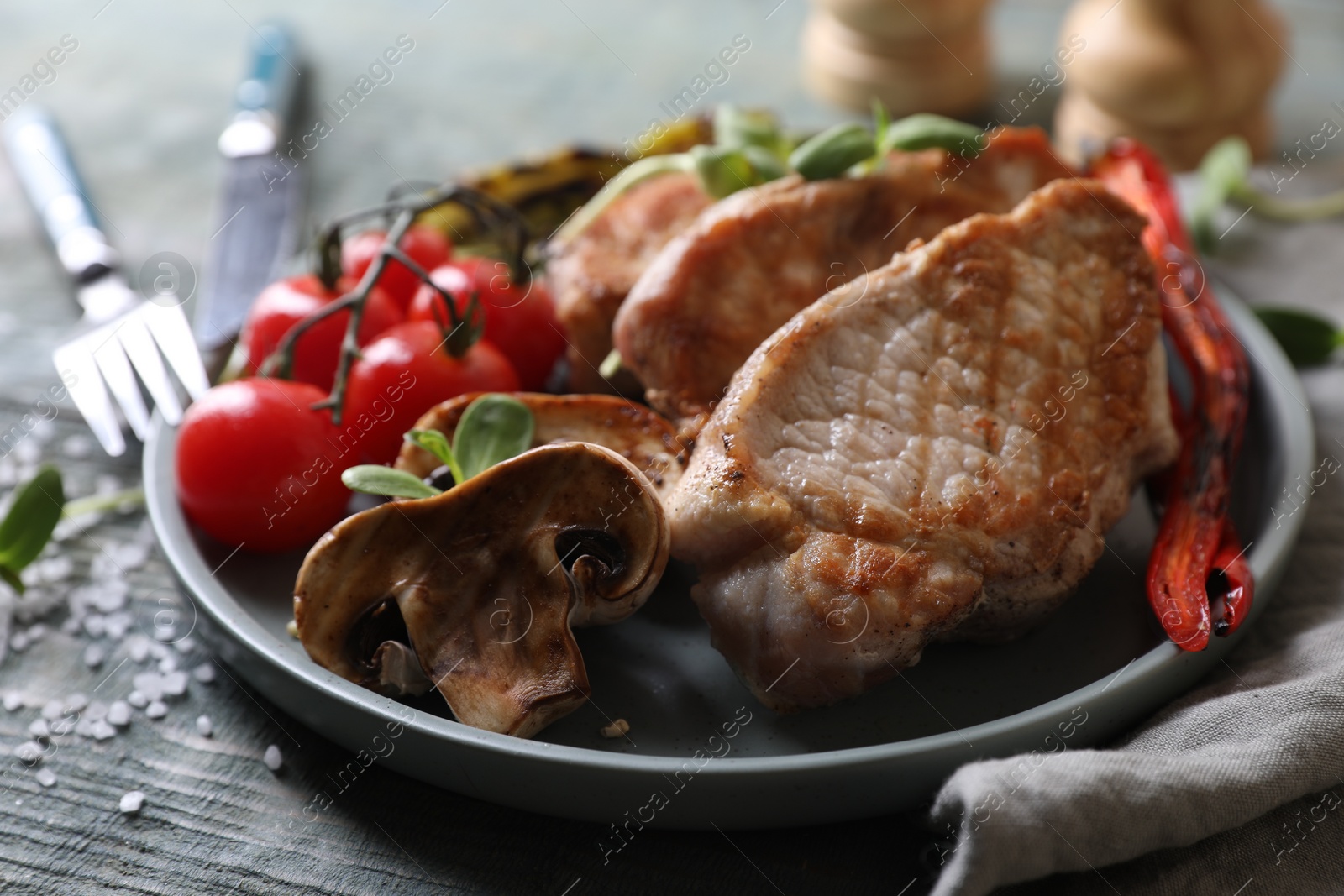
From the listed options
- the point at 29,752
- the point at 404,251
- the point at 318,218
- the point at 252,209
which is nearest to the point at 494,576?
the point at 29,752

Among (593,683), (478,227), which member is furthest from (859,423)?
(478,227)

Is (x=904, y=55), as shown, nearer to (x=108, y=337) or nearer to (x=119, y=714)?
(x=108, y=337)

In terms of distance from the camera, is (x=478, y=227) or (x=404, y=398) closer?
(x=404, y=398)

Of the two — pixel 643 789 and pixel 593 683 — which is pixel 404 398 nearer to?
pixel 593 683

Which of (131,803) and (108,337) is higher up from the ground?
(108,337)

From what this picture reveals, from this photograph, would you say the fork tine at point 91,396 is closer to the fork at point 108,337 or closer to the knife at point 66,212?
the fork at point 108,337

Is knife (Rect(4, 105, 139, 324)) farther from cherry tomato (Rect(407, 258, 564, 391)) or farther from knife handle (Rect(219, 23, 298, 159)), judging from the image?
cherry tomato (Rect(407, 258, 564, 391))

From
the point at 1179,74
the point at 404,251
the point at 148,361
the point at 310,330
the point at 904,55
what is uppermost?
the point at 1179,74

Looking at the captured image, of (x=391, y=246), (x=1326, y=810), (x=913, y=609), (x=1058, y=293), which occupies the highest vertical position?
(x=1058, y=293)
